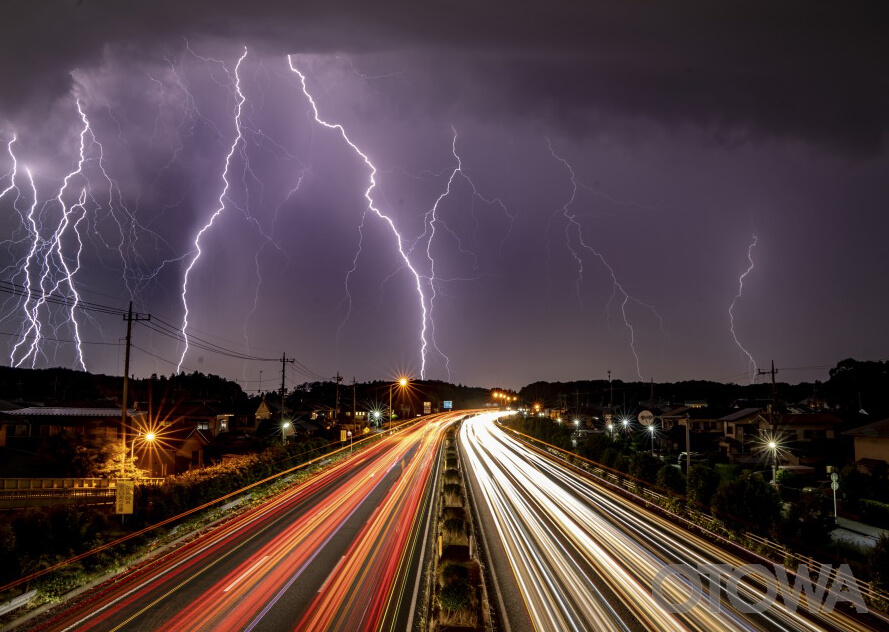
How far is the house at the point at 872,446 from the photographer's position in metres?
30.2

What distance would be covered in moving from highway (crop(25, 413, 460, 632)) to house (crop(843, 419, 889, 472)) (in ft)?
87.9

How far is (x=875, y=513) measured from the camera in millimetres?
22359

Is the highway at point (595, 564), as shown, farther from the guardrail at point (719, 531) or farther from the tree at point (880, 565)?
the tree at point (880, 565)

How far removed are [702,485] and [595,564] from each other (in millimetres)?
9123

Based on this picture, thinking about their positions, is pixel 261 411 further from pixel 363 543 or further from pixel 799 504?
pixel 799 504

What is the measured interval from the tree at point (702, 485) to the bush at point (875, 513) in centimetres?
742

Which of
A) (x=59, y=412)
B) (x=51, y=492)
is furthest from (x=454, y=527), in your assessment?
(x=59, y=412)

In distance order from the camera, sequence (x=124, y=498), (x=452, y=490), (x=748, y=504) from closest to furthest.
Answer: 1. (x=124, y=498)
2. (x=748, y=504)
3. (x=452, y=490)

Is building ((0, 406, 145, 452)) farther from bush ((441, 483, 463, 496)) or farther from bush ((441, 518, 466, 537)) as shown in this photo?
bush ((441, 518, 466, 537))

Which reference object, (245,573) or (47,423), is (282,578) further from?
(47,423)

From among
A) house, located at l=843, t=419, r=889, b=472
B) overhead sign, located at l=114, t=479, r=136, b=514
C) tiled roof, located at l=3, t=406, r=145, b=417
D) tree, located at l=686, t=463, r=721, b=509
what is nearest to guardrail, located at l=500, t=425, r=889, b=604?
tree, located at l=686, t=463, r=721, b=509

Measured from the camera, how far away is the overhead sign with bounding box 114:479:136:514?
17.4 metres

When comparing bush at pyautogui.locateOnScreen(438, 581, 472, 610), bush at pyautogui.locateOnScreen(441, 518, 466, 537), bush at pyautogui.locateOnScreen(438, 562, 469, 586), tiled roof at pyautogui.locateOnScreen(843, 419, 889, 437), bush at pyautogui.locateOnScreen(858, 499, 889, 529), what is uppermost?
tiled roof at pyautogui.locateOnScreen(843, 419, 889, 437)

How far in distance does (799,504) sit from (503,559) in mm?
9651
